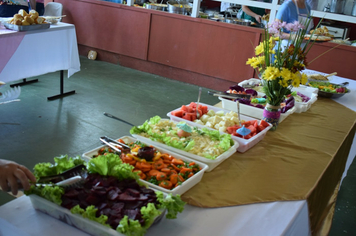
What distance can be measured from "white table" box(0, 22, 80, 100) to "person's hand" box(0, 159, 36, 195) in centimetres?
251

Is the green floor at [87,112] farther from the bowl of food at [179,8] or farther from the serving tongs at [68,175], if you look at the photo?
the serving tongs at [68,175]

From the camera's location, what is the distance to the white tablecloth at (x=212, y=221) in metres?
1.15

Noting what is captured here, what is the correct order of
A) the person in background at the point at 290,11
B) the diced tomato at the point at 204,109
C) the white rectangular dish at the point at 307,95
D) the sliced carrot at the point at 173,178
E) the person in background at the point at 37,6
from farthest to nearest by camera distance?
1. the person in background at the point at 37,6
2. the person in background at the point at 290,11
3. the white rectangular dish at the point at 307,95
4. the diced tomato at the point at 204,109
5. the sliced carrot at the point at 173,178

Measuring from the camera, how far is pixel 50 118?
3686 mm

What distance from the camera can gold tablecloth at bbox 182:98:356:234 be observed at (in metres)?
1.47

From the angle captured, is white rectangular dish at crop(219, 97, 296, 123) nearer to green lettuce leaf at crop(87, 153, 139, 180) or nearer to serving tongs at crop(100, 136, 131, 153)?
serving tongs at crop(100, 136, 131, 153)

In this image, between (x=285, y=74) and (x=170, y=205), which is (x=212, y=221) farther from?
(x=285, y=74)

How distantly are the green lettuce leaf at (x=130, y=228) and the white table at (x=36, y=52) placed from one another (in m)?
2.86

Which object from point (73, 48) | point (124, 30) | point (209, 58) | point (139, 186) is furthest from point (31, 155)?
point (124, 30)

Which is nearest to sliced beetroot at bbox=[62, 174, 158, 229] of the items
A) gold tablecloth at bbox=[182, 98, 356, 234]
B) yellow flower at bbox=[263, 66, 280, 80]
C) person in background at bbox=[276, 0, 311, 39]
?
gold tablecloth at bbox=[182, 98, 356, 234]

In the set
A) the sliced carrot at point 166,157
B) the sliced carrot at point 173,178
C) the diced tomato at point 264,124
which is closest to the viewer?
the sliced carrot at point 173,178

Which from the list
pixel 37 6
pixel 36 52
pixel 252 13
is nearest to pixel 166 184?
pixel 36 52

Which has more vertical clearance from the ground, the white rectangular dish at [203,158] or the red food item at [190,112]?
the red food item at [190,112]

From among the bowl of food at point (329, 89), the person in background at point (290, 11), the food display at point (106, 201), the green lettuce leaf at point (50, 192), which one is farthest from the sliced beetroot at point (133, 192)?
the person in background at point (290, 11)
